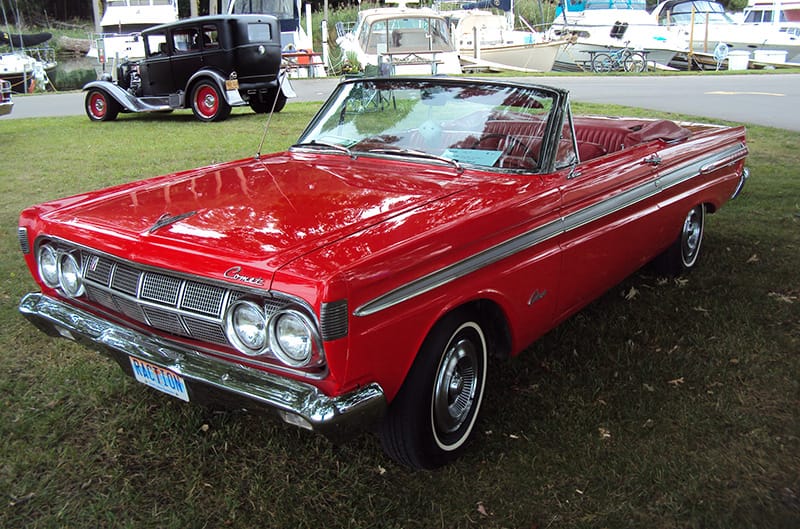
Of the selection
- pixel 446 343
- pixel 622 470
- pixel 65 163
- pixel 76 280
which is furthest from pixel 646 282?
pixel 65 163

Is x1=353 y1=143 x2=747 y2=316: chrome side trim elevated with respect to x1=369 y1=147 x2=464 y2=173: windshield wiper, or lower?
lower

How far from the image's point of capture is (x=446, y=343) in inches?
107

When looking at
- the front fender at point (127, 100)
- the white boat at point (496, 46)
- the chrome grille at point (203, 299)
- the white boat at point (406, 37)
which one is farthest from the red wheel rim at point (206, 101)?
the white boat at point (496, 46)

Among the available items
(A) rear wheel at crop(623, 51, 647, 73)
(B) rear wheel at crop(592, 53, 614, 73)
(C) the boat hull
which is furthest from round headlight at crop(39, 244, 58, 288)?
(B) rear wheel at crop(592, 53, 614, 73)

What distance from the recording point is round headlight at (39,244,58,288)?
10.2 feet

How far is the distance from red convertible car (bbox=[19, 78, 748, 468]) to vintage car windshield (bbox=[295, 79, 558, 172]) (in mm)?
11

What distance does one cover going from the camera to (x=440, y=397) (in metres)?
2.83

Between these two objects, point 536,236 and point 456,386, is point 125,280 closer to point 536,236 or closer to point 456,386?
point 456,386

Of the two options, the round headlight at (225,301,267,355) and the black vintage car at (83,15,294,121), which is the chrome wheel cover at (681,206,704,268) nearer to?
the round headlight at (225,301,267,355)

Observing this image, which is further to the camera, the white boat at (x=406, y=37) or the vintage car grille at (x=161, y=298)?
the white boat at (x=406, y=37)

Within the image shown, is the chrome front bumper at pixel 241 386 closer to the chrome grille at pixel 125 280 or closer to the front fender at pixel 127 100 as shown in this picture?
the chrome grille at pixel 125 280

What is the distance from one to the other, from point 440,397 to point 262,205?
3.66 ft

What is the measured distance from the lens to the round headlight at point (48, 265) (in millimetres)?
3123

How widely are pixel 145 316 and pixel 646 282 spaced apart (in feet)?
11.7
